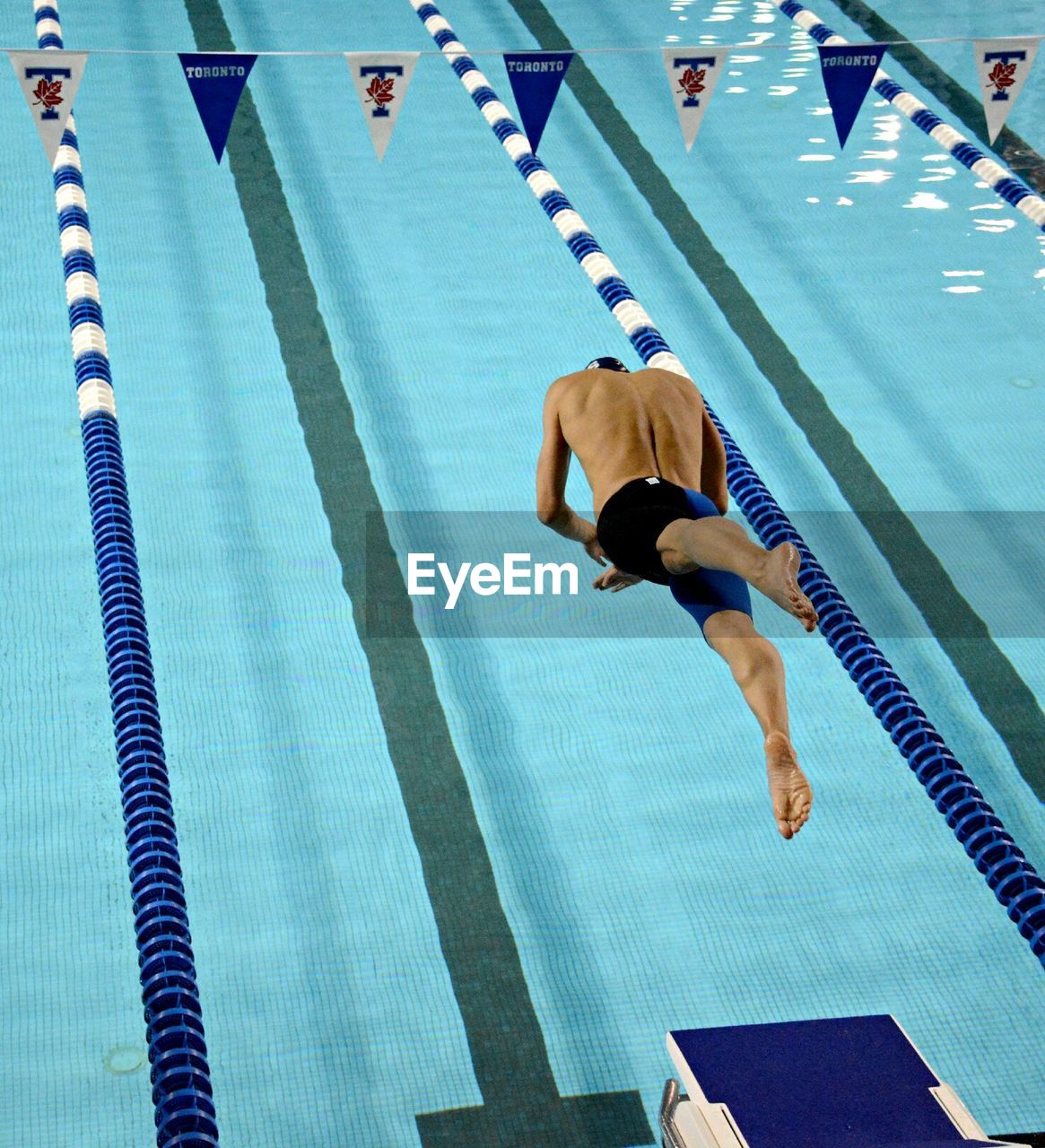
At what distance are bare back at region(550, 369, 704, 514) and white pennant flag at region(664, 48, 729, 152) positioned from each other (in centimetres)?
220

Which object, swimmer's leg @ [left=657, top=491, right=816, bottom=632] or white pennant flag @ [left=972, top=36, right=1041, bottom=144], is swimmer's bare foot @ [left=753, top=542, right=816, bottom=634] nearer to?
swimmer's leg @ [left=657, top=491, right=816, bottom=632]

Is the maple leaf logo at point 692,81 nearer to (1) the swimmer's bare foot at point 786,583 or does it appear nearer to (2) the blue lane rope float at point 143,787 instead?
(2) the blue lane rope float at point 143,787

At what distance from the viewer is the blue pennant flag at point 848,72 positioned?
17.6ft

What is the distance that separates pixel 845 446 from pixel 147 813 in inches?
123

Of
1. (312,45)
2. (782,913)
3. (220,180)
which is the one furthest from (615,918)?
(312,45)

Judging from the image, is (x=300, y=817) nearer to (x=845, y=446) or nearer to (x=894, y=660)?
(x=894, y=660)

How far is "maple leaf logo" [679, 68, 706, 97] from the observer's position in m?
5.26

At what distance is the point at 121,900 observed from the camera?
3.44 metres

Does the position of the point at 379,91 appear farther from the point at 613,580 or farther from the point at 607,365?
the point at 613,580

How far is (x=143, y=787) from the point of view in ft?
10.1

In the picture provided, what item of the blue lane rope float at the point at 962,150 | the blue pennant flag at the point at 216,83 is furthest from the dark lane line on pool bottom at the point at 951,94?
the blue pennant flag at the point at 216,83

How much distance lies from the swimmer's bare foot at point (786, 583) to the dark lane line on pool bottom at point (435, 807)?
49.8 inches

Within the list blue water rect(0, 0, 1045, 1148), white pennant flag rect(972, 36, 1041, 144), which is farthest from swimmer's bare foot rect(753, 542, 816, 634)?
white pennant flag rect(972, 36, 1041, 144)

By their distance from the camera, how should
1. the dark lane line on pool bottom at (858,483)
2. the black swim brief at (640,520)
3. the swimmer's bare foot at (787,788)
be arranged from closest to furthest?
the swimmer's bare foot at (787,788), the black swim brief at (640,520), the dark lane line on pool bottom at (858,483)
